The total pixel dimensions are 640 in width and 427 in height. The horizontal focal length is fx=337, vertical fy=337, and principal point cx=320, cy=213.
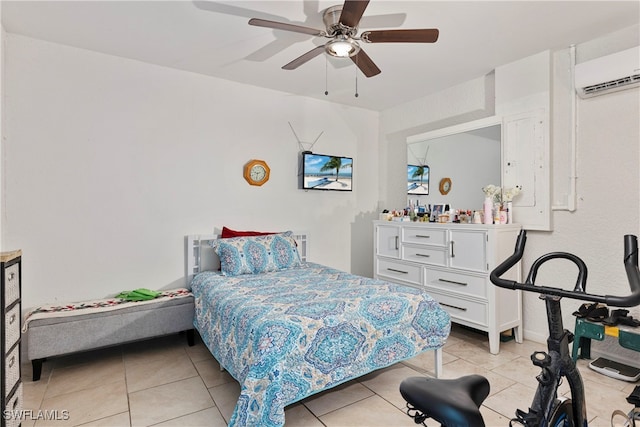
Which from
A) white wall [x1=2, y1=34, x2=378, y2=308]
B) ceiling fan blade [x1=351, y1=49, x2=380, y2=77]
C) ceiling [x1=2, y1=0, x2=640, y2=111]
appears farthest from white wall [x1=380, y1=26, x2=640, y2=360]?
white wall [x1=2, y1=34, x2=378, y2=308]

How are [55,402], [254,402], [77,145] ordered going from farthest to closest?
[77,145] → [55,402] → [254,402]

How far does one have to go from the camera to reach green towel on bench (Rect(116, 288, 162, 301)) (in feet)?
10.2

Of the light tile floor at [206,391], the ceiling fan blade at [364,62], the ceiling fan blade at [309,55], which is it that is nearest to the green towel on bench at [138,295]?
the light tile floor at [206,391]

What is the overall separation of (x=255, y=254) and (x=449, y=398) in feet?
8.15

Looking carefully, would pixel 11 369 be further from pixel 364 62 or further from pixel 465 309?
pixel 465 309

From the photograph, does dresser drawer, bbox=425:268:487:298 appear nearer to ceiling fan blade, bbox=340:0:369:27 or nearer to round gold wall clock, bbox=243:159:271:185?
round gold wall clock, bbox=243:159:271:185

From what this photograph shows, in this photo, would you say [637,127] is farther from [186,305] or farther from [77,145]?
[77,145]

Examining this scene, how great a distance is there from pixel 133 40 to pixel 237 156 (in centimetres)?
148

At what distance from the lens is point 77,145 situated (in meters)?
3.13

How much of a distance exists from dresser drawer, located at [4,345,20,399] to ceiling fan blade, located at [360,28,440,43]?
279 centimetres

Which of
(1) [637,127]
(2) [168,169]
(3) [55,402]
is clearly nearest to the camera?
(3) [55,402]

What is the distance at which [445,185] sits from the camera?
401 centimetres

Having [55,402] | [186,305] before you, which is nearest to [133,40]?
[186,305]

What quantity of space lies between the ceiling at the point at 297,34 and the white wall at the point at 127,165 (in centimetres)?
28
